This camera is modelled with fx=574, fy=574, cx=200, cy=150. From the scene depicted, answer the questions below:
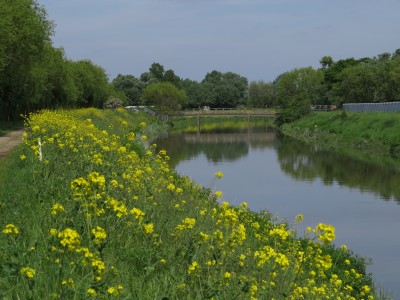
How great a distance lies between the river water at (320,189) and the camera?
1939 cm

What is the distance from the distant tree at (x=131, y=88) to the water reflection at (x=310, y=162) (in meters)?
78.9

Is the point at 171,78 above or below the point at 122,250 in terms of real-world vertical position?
above

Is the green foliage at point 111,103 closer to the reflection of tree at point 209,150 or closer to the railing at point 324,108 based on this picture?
the reflection of tree at point 209,150

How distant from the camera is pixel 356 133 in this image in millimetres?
59875

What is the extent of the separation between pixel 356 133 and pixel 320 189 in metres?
31.0

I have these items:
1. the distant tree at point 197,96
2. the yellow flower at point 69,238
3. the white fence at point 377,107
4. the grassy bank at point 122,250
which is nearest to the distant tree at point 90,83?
the white fence at point 377,107

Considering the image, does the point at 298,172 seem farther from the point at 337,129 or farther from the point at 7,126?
the point at 337,129

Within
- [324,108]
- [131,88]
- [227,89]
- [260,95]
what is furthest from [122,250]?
[260,95]

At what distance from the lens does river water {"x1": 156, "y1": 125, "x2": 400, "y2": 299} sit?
63.6ft

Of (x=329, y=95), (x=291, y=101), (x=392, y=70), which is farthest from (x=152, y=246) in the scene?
(x=329, y=95)

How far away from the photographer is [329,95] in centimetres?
11425

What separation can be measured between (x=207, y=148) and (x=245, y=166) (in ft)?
50.3

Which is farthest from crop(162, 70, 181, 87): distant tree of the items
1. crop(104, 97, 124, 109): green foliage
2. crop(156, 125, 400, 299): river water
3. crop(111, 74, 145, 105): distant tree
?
crop(156, 125, 400, 299): river water

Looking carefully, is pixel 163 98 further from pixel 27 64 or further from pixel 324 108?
pixel 27 64
